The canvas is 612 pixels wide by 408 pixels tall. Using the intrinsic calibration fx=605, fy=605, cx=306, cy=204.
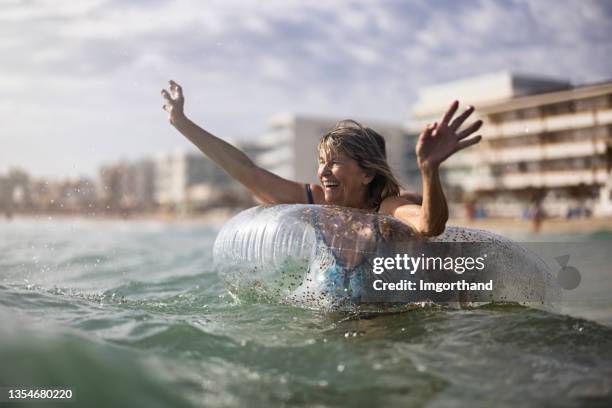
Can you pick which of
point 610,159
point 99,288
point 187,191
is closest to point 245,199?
point 187,191

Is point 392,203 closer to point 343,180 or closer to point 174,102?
point 343,180

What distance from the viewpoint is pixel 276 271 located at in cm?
354

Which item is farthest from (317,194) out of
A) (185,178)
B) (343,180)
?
(185,178)

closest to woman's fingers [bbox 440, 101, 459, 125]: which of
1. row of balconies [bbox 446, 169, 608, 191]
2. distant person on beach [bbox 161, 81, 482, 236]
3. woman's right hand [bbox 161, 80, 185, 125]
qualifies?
distant person on beach [bbox 161, 81, 482, 236]

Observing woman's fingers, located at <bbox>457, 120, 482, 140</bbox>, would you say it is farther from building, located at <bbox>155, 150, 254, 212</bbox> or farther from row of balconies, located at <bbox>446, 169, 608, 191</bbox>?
building, located at <bbox>155, 150, 254, 212</bbox>

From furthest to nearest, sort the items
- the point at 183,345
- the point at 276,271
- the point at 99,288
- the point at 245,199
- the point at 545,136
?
the point at 245,199
the point at 545,136
the point at 99,288
the point at 276,271
the point at 183,345

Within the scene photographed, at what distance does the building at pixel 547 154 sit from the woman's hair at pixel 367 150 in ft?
106

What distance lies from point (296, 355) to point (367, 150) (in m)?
1.47

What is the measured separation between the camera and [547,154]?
40.4 metres

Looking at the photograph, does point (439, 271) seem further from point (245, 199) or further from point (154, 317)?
point (245, 199)

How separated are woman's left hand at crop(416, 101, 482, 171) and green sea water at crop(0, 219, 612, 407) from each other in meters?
0.83

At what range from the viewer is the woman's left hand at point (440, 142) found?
2.57 metres

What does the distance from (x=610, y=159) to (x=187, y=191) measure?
6042 centimetres

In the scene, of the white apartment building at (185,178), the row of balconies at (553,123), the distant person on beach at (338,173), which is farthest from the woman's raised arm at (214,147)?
the white apartment building at (185,178)
